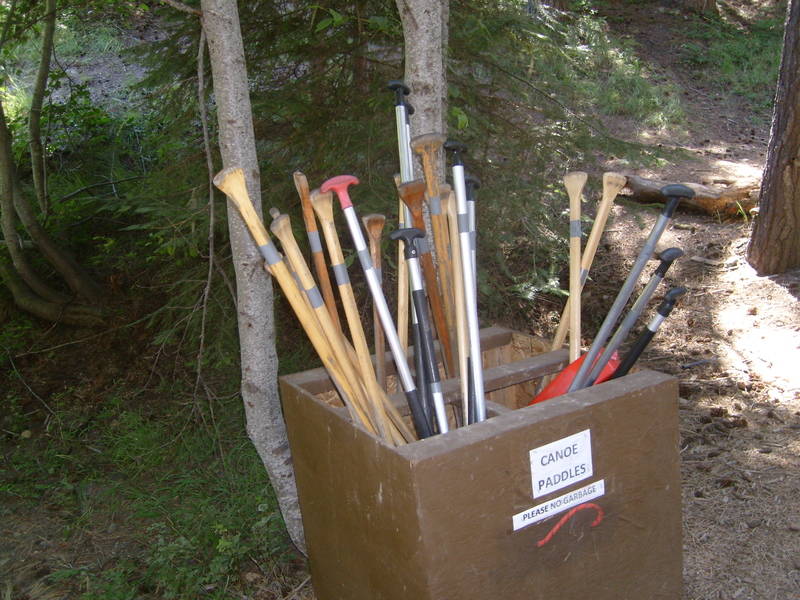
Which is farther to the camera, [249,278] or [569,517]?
[249,278]

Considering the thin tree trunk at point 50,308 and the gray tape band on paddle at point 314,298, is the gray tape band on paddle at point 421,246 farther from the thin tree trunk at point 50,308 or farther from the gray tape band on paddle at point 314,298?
the thin tree trunk at point 50,308

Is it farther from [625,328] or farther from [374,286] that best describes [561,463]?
[374,286]

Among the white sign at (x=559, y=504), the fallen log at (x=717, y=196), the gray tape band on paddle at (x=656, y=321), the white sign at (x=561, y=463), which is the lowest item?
the white sign at (x=559, y=504)

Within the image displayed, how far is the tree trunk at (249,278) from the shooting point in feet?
6.93

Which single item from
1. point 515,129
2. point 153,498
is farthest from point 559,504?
point 515,129

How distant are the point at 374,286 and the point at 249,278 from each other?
2.44 feet

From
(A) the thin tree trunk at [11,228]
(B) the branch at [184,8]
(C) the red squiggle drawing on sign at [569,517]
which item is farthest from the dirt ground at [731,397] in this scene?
(A) the thin tree trunk at [11,228]

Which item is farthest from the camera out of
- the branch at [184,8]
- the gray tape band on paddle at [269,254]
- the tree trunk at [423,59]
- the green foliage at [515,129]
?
the green foliage at [515,129]

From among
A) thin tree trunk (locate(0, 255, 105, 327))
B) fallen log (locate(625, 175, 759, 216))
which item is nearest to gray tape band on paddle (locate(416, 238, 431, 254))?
thin tree trunk (locate(0, 255, 105, 327))

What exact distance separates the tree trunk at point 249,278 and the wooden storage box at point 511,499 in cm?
43

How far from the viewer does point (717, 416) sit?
312 cm

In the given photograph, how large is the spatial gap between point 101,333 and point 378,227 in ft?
10.6

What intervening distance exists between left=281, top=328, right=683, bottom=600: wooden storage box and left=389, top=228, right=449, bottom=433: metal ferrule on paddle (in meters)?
0.12

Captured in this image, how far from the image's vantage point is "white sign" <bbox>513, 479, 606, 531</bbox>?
1502 mm
